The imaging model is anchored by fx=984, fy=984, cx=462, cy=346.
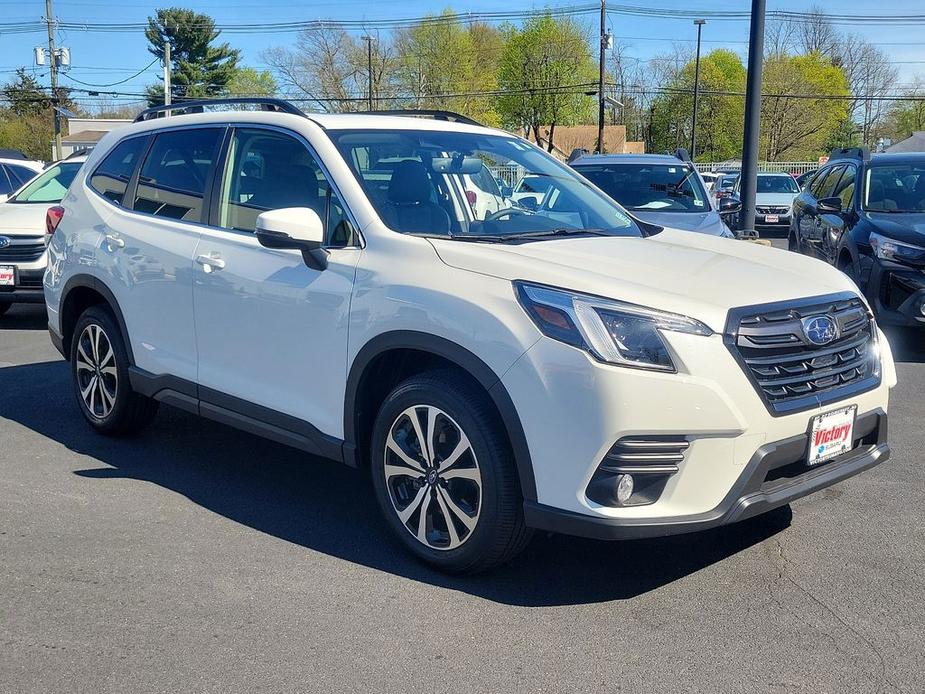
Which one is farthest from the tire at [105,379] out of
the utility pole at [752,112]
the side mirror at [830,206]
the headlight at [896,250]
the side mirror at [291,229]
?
the utility pole at [752,112]

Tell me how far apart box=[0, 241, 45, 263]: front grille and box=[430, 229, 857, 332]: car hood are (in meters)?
7.37

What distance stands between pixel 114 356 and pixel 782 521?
12.4ft

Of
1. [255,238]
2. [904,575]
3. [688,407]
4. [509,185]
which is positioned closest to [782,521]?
[904,575]

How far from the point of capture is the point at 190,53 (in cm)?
7850

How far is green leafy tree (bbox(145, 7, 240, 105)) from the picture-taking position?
252ft

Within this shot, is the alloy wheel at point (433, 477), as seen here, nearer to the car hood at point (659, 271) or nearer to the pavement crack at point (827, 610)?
the car hood at point (659, 271)

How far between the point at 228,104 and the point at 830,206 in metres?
6.19

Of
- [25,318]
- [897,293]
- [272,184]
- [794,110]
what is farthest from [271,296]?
[794,110]

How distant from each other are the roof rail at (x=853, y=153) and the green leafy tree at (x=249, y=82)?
72283mm

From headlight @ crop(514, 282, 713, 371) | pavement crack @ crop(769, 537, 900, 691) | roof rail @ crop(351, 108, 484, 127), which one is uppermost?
roof rail @ crop(351, 108, 484, 127)

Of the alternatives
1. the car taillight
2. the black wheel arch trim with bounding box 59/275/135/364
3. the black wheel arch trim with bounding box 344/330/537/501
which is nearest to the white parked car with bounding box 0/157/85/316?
the car taillight

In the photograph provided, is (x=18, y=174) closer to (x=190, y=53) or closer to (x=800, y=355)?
(x=800, y=355)

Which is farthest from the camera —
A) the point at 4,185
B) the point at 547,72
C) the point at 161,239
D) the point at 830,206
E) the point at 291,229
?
the point at 547,72

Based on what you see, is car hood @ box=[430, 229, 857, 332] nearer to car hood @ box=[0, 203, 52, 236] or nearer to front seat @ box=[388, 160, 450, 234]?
front seat @ box=[388, 160, 450, 234]
